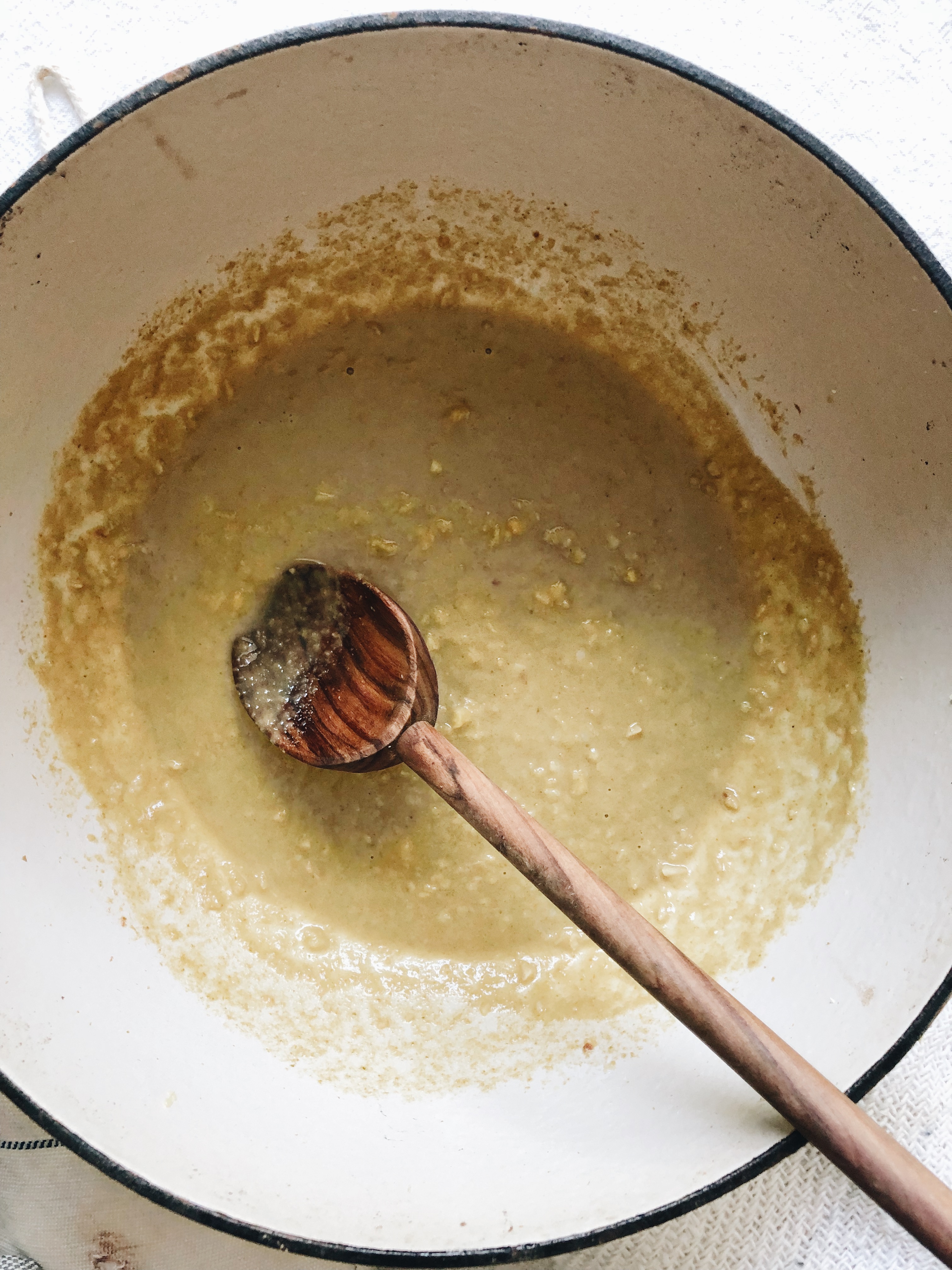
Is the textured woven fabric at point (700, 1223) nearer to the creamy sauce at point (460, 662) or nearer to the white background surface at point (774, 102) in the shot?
the white background surface at point (774, 102)

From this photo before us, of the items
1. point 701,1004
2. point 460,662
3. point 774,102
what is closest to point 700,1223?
point 701,1004

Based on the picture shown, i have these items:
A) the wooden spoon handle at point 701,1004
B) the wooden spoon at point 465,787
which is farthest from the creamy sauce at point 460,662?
the wooden spoon handle at point 701,1004

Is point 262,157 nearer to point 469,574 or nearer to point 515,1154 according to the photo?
point 469,574

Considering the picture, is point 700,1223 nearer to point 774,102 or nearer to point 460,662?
point 460,662

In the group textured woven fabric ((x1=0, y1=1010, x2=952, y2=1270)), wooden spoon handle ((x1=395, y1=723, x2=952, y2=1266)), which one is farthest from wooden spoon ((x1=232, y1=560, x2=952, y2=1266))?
textured woven fabric ((x1=0, y1=1010, x2=952, y2=1270))

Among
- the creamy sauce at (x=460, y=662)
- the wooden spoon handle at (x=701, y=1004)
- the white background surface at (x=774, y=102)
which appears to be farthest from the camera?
the creamy sauce at (x=460, y=662)

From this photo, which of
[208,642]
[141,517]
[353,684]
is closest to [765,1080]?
[353,684]
